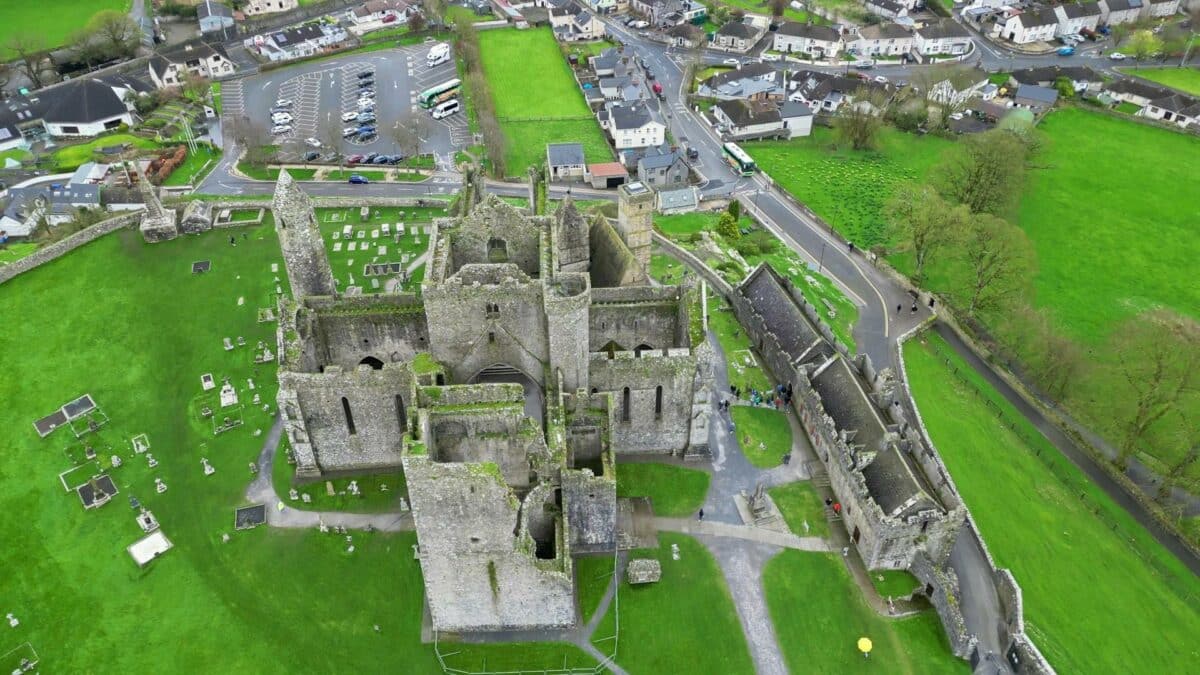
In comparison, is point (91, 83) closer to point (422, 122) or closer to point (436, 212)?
point (422, 122)

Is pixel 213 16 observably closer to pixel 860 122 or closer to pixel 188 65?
pixel 188 65

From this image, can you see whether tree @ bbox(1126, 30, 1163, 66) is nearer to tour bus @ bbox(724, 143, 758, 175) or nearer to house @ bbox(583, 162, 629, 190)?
tour bus @ bbox(724, 143, 758, 175)

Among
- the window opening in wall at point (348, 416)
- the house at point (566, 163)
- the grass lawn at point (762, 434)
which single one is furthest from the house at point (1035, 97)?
the window opening in wall at point (348, 416)

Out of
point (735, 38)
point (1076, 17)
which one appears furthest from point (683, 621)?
point (1076, 17)

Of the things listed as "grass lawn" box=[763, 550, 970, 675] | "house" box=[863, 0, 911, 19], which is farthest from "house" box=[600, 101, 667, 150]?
"house" box=[863, 0, 911, 19]

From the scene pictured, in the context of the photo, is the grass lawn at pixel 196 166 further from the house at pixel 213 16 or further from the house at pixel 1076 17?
the house at pixel 1076 17

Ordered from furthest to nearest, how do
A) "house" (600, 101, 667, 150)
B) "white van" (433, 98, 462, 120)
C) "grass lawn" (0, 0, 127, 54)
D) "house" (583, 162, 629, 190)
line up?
"grass lawn" (0, 0, 127, 54)
"white van" (433, 98, 462, 120)
"house" (600, 101, 667, 150)
"house" (583, 162, 629, 190)
